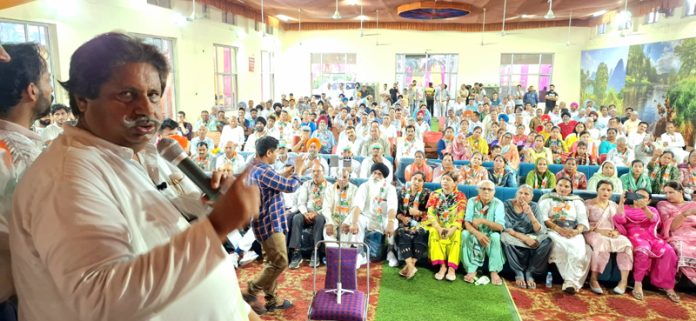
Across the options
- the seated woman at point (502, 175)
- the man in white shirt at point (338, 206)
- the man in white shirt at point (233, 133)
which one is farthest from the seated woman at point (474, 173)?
the man in white shirt at point (233, 133)

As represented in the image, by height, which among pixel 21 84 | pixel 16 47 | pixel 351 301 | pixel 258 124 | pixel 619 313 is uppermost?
pixel 16 47

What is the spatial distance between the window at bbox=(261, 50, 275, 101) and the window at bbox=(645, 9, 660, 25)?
12.0 metres

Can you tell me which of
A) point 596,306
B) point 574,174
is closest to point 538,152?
point 574,174

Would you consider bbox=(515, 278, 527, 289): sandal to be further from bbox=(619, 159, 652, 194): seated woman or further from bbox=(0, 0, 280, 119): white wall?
bbox=(0, 0, 280, 119): white wall

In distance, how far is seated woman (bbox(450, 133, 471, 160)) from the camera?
761 centimetres

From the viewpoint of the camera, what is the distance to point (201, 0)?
34.8ft

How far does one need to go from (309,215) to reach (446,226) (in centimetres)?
152

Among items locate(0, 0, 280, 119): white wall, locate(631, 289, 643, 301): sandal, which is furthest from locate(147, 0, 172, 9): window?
locate(631, 289, 643, 301): sandal

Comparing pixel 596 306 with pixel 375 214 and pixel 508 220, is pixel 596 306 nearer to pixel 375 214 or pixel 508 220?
pixel 508 220

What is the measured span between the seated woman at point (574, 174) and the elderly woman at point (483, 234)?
1629mm

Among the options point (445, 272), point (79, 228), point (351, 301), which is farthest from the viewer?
point (445, 272)

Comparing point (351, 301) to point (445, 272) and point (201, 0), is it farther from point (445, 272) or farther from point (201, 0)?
point (201, 0)

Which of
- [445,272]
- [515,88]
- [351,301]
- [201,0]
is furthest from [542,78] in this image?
[351,301]

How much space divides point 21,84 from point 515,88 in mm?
18854
